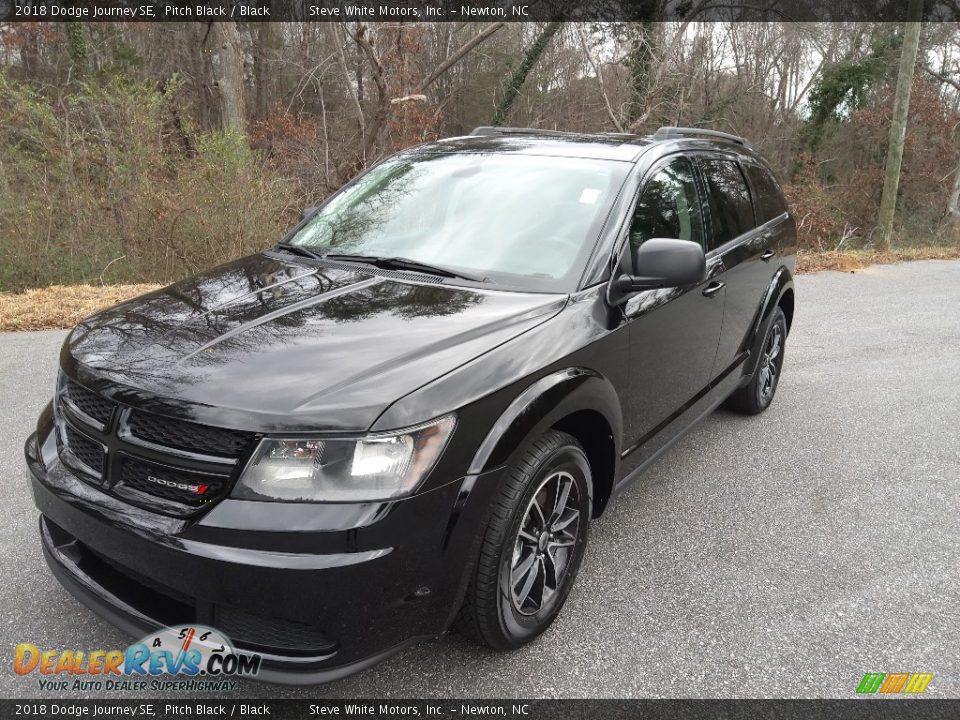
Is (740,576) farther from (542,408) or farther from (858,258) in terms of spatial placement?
(858,258)

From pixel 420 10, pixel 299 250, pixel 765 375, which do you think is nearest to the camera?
pixel 299 250

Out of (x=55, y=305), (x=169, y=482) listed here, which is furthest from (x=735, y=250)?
(x=55, y=305)

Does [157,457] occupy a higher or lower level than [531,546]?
higher

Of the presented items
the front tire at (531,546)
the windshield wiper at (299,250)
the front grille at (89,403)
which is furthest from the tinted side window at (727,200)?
the front grille at (89,403)

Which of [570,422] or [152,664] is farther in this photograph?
[570,422]

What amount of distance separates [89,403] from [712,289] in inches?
111

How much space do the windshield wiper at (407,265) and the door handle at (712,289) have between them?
1304 millimetres

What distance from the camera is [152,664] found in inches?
89.7

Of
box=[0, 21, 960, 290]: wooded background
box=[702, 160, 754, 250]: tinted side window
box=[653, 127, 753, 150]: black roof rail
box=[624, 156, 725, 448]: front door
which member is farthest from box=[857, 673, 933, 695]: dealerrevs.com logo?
box=[0, 21, 960, 290]: wooded background

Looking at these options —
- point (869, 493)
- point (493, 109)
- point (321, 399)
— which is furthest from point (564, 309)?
point (493, 109)

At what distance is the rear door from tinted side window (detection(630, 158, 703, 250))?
176mm

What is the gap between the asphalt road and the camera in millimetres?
2502

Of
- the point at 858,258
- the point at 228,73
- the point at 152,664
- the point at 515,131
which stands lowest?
the point at 152,664

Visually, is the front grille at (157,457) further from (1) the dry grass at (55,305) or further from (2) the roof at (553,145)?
(1) the dry grass at (55,305)
